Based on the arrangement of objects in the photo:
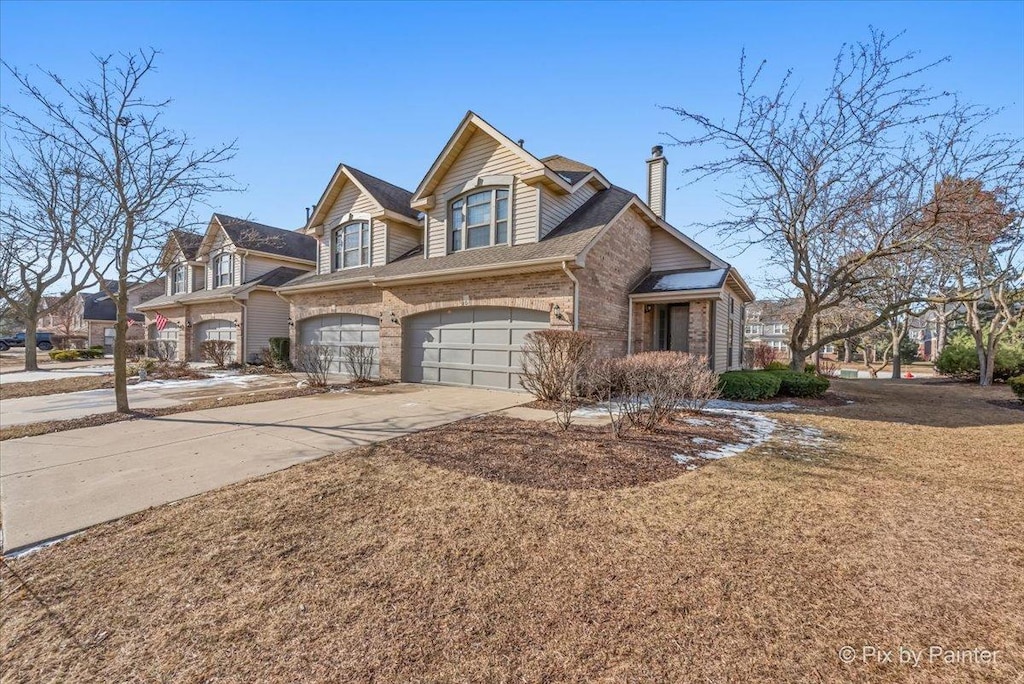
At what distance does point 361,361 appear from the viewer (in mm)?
13125

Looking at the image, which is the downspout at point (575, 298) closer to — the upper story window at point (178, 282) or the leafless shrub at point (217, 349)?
the leafless shrub at point (217, 349)

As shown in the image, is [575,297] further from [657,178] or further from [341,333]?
[341,333]

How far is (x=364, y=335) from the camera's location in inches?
584

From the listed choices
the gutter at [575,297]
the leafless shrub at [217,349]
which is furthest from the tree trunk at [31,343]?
the gutter at [575,297]

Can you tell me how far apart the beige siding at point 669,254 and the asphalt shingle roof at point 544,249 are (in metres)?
1.92

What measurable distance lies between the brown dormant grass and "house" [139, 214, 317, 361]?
17.0 metres

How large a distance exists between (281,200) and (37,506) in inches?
426

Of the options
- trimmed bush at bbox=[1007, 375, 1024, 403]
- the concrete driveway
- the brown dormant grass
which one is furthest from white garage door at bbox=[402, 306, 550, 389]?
trimmed bush at bbox=[1007, 375, 1024, 403]

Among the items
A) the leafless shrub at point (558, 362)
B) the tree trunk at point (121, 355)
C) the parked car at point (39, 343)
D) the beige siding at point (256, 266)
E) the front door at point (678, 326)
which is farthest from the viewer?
the parked car at point (39, 343)

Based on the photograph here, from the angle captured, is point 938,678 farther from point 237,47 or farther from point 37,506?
point 237,47

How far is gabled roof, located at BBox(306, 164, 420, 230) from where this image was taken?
14.8 metres

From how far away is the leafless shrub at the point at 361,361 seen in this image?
13.1 meters

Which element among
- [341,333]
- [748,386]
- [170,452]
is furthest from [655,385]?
[341,333]

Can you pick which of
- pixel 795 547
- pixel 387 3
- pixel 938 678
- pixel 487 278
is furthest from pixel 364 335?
pixel 938 678
